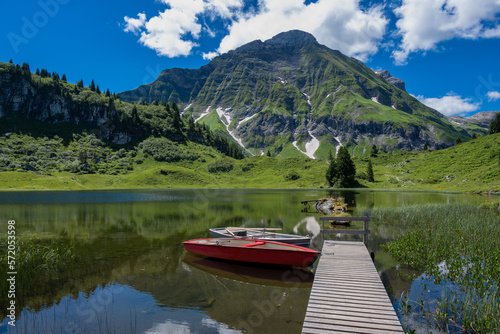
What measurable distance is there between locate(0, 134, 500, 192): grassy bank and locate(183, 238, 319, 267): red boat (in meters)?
81.3

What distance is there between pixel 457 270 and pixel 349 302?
914cm

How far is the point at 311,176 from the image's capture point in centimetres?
16562

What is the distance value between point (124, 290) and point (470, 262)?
20.9 m

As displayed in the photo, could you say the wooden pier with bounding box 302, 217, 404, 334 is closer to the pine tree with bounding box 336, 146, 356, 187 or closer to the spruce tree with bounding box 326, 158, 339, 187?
the pine tree with bounding box 336, 146, 356, 187

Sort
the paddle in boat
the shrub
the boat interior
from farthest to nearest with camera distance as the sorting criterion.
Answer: the shrub, the paddle in boat, the boat interior

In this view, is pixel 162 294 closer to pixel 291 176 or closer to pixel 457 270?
pixel 457 270

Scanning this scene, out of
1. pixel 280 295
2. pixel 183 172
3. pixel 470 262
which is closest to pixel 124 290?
pixel 280 295

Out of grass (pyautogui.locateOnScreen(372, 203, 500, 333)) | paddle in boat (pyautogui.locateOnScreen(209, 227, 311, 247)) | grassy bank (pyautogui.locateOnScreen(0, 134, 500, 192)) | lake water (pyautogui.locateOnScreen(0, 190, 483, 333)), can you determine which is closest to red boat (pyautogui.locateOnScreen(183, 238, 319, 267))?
lake water (pyautogui.locateOnScreen(0, 190, 483, 333))

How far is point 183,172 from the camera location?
183 m

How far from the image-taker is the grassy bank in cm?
10331

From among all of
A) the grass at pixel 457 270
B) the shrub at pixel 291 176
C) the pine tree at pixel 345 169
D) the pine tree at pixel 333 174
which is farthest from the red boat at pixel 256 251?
the shrub at pixel 291 176

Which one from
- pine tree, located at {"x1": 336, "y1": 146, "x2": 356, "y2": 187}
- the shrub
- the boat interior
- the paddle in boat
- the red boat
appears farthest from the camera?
the shrub

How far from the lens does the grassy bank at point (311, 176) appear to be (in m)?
103

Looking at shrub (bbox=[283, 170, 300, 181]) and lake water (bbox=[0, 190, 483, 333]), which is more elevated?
shrub (bbox=[283, 170, 300, 181])
